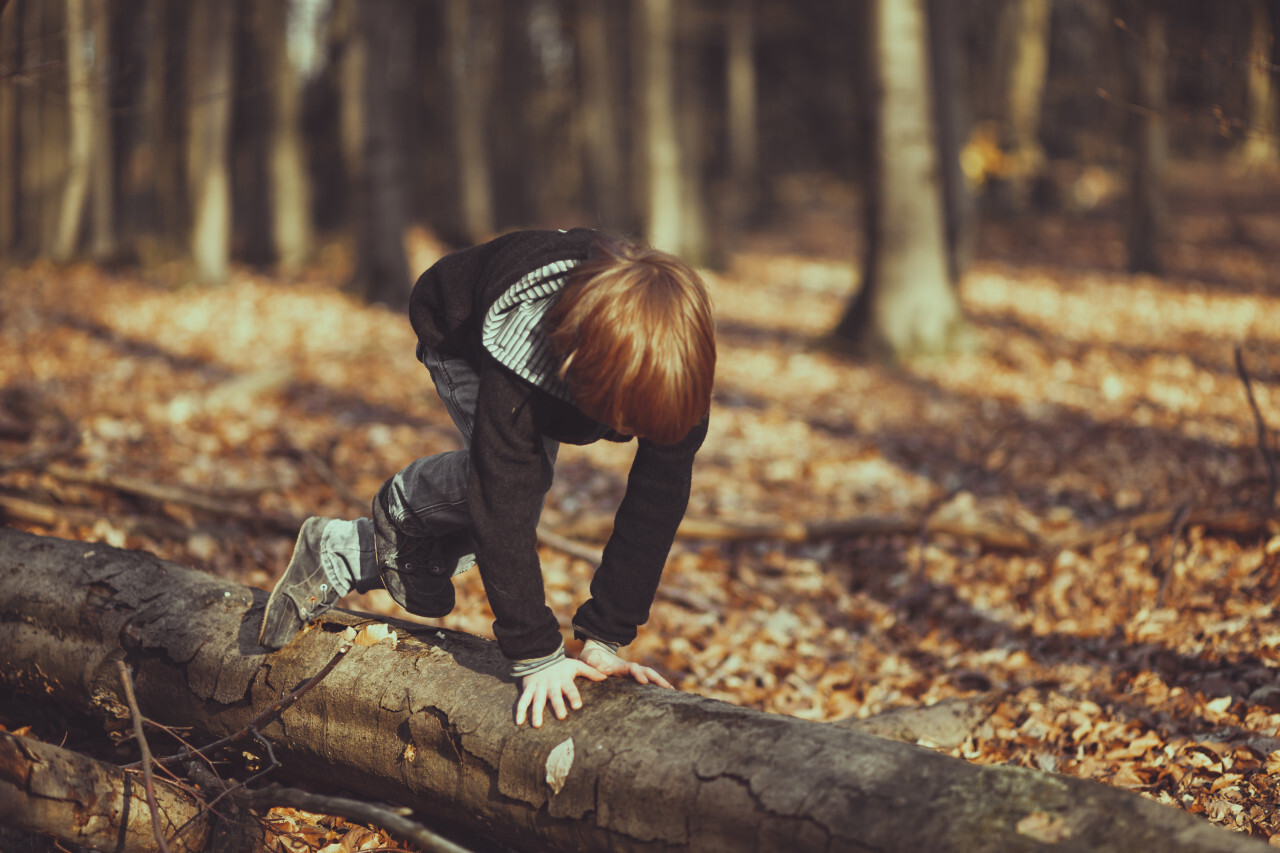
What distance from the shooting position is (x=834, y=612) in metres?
4.40

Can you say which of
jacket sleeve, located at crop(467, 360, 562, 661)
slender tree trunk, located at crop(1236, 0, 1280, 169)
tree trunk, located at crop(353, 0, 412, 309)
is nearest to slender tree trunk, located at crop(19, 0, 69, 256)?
tree trunk, located at crop(353, 0, 412, 309)

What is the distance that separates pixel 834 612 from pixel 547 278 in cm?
281

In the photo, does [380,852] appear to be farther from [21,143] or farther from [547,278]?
[21,143]

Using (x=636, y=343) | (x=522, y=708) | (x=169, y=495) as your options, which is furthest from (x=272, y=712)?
(x=169, y=495)

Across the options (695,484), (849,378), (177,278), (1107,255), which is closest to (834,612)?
(695,484)

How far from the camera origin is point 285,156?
15102mm

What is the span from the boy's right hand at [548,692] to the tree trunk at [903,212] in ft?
24.2

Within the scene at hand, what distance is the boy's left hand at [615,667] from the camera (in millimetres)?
2281

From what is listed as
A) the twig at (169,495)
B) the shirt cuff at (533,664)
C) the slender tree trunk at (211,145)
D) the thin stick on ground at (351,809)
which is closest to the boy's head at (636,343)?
the shirt cuff at (533,664)

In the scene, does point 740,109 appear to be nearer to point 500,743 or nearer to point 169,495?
point 169,495

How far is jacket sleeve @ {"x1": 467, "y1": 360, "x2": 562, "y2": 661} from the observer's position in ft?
7.01

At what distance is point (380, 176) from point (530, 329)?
1018 cm

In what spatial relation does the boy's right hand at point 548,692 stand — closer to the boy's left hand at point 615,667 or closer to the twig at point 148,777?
the boy's left hand at point 615,667

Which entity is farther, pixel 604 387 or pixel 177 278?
pixel 177 278
